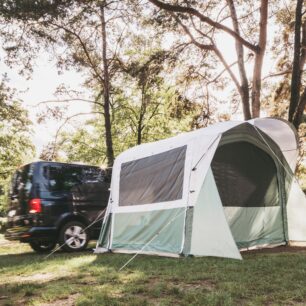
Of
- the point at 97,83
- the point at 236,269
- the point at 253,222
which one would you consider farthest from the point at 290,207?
the point at 97,83

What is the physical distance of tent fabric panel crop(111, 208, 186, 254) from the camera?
7.54 m

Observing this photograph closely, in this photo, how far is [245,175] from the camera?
914 centimetres

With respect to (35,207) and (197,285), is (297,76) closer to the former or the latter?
(35,207)

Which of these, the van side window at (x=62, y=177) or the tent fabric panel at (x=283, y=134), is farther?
the van side window at (x=62, y=177)

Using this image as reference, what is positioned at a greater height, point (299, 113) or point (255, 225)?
point (299, 113)

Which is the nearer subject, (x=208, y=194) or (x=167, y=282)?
(x=167, y=282)

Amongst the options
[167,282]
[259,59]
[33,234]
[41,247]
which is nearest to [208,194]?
[167,282]

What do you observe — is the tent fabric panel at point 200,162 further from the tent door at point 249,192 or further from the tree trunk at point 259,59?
the tree trunk at point 259,59

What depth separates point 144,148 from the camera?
29.8ft

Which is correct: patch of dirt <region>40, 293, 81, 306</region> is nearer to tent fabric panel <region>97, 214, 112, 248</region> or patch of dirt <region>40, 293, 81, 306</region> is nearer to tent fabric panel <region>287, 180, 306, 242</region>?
tent fabric panel <region>97, 214, 112, 248</region>

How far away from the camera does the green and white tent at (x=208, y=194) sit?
7.31 m

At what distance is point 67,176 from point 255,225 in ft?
13.5

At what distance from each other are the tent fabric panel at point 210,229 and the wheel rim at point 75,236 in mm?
3429

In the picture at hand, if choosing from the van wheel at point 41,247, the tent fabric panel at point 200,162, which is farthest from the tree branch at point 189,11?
the van wheel at point 41,247
